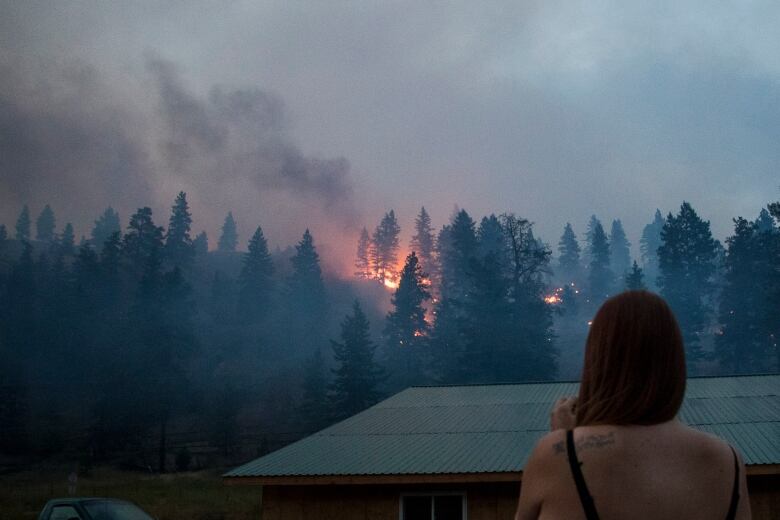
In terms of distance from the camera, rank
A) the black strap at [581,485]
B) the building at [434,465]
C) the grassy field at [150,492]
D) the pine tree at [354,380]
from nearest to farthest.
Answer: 1. the black strap at [581,485]
2. the building at [434,465]
3. the grassy field at [150,492]
4. the pine tree at [354,380]

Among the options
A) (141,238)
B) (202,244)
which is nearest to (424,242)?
(141,238)

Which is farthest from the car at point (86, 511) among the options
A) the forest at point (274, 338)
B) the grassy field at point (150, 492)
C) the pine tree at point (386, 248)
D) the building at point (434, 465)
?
the pine tree at point (386, 248)

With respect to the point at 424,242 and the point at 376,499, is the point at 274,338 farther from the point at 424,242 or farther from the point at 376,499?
the point at 376,499

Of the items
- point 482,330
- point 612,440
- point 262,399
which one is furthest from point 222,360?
point 612,440

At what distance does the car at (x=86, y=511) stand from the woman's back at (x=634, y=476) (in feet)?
44.5

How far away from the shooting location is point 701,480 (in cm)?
197

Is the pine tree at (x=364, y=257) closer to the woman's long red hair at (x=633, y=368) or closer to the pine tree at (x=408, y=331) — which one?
the pine tree at (x=408, y=331)

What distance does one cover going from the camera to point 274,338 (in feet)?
306

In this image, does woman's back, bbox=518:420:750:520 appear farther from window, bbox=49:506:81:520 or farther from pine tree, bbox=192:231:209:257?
pine tree, bbox=192:231:209:257

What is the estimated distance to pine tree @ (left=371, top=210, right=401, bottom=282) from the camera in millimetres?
138750

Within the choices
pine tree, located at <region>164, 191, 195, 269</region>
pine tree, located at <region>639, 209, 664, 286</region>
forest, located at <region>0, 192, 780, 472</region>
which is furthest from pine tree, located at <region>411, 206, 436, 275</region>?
pine tree, located at <region>639, 209, 664, 286</region>

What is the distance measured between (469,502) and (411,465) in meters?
1.55

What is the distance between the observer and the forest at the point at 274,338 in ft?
188

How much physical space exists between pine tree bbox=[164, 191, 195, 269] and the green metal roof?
10075 centimetres
